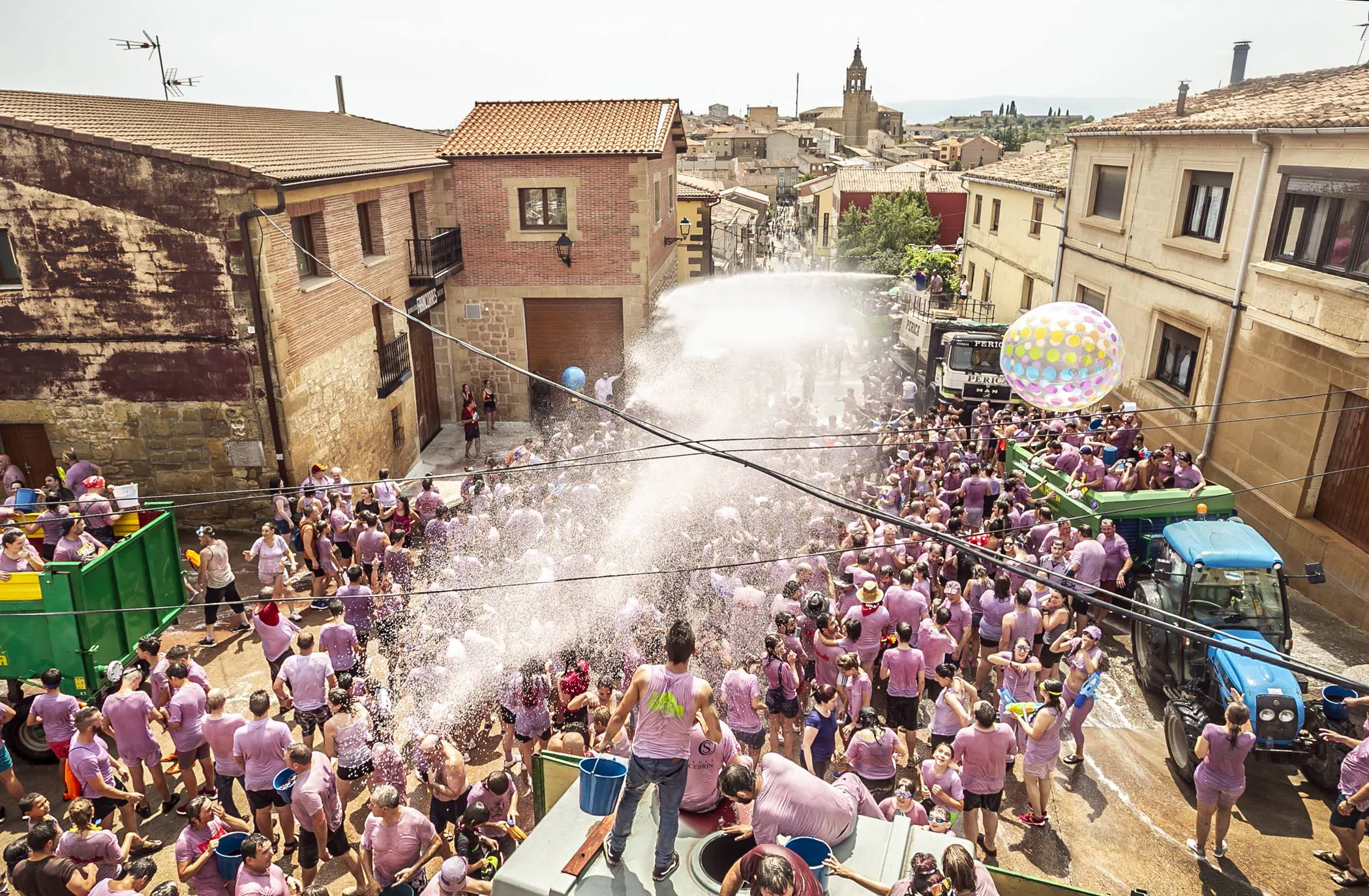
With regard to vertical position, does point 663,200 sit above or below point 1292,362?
above

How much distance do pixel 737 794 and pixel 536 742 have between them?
3421 millimetres

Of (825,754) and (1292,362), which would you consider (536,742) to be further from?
(1292,362)

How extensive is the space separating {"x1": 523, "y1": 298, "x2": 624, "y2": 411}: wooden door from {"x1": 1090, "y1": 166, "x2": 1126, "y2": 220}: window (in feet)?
36.0

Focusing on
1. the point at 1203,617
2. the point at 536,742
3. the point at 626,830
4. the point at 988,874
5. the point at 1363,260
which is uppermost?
the point at 1363,260

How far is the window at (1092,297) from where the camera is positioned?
1872 cm

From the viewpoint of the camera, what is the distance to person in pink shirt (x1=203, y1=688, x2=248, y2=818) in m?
6.54

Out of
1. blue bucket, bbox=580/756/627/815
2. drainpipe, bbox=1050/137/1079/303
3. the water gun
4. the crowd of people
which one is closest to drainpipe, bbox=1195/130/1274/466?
the crowd of people

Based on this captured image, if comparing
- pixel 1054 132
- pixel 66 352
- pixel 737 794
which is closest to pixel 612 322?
pixel 66 352

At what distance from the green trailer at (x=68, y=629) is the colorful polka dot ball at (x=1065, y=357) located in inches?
357

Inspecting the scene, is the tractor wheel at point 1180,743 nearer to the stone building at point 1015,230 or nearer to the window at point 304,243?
the window at point 304,243

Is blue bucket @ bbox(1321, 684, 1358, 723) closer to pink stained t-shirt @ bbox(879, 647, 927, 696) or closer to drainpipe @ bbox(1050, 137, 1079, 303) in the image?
pink stained t-shirt @ bbox(879, 647, 927, 696)

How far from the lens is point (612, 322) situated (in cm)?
1988

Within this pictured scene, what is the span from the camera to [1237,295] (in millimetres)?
13734

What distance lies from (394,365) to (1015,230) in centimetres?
1749
